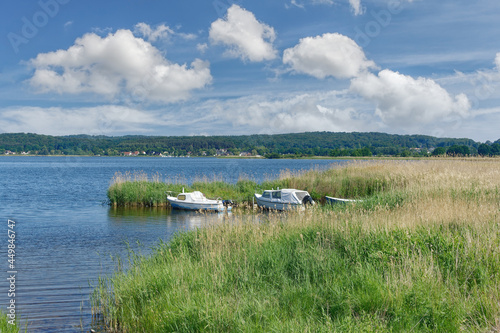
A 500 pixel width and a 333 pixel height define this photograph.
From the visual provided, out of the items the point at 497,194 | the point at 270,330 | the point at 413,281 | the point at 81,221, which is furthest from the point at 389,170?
the point at 270,330

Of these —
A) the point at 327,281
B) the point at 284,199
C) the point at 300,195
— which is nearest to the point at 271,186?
the point at 284,199

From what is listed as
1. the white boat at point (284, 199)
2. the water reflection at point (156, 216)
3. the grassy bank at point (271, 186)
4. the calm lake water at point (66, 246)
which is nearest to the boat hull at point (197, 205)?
the water reflection at point (156, 216)

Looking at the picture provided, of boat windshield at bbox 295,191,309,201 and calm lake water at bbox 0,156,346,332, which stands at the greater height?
boat windshield at bbox 295,191,309,201

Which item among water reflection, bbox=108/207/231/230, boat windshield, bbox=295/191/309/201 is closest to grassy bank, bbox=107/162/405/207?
water reflection, bbox=108/207/231/230

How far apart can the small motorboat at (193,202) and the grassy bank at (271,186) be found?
1.93 metres

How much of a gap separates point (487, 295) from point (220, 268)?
498 centimetres

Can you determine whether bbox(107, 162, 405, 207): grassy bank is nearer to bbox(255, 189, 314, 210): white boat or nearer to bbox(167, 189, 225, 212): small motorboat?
bbox(167, 189, 225, 212): small motorboat

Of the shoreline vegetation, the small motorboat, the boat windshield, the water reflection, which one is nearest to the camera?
the shoreline vegetation

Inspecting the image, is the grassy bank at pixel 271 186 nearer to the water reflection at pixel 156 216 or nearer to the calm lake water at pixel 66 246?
the water reflection at pixel 156 216

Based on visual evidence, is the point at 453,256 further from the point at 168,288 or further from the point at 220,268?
the point at 168,288

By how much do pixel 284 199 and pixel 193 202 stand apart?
740 centimetres

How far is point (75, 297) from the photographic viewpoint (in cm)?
1120

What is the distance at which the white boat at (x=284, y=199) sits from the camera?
2777 cm

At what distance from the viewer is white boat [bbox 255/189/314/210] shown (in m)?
27.8
